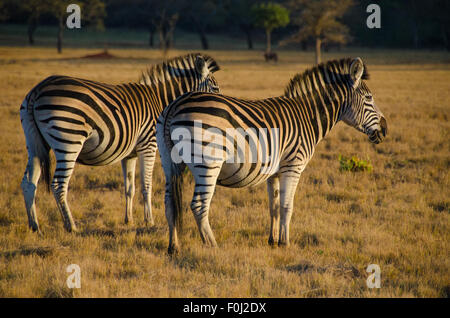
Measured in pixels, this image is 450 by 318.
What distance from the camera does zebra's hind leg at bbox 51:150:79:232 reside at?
5.94 m

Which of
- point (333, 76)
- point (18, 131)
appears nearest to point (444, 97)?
point (333, 76)

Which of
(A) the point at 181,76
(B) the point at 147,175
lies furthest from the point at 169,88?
(B) the point at 147,175

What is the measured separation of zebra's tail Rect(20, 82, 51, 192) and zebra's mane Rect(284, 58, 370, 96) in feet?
11.6

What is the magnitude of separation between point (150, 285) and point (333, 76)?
3805 mm

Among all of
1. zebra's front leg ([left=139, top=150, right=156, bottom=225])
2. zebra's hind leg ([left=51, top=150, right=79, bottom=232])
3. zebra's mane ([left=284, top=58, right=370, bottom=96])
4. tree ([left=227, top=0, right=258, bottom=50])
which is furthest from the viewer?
tree ([left=227, top=0, right=258, bottom=50])

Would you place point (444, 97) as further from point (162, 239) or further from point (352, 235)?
point (162, 239)

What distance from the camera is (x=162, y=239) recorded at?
6.12 m

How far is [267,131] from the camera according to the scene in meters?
5.51

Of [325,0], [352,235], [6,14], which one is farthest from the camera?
[6,14]

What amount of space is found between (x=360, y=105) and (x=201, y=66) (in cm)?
258

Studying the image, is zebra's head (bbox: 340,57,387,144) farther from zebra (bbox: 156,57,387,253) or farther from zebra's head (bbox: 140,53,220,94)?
zebra's head (bbox: 140,53,220,94)

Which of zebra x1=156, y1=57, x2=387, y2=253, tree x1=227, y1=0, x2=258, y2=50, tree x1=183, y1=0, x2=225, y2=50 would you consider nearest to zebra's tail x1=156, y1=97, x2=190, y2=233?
zebra x1=156, y1=57, x2=387, y2=253

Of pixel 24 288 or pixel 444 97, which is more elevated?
pixel 444 97

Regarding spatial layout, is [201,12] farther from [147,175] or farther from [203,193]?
[203,193]
